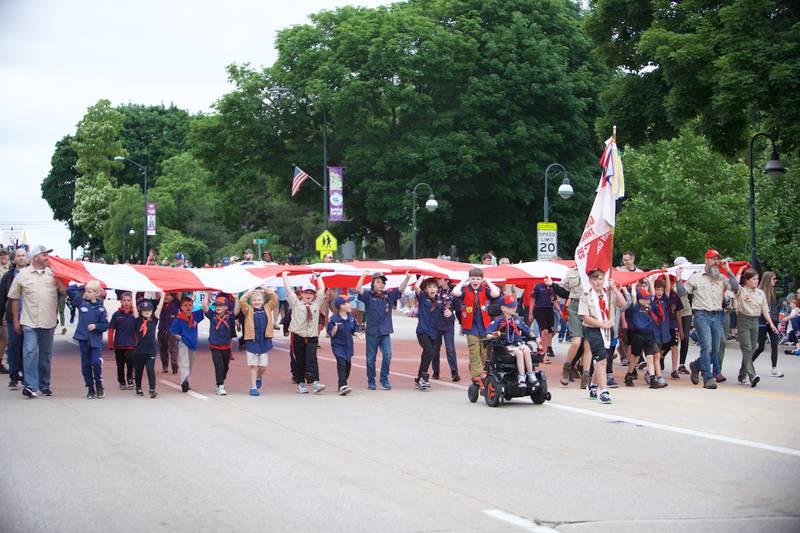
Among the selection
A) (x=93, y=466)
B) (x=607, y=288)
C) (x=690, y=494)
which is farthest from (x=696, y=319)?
(x=93, y=466)

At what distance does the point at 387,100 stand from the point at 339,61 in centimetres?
317

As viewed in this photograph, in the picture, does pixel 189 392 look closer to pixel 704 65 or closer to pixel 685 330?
pixel 685 330

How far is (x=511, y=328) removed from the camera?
1370 cm

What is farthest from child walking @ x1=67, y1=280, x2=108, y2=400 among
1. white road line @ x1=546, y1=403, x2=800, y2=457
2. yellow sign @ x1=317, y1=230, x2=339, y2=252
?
yellow sign @ x1=317, y1=230, x2=339, y2=252

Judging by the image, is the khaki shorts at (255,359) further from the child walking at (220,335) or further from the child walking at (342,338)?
the child walking at (342,338)

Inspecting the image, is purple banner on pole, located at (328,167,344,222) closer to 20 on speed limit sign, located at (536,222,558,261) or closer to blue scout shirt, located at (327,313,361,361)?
20 on speed limit sign, located at (536,222,558,261)

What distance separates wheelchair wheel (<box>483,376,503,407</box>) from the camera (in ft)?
43.6

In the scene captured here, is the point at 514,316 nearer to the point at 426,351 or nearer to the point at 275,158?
the point at 426,351

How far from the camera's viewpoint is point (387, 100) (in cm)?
4222

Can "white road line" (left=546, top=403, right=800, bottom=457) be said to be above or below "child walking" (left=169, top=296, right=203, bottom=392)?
below

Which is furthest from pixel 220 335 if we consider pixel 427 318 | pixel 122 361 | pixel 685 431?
pixel 685 431

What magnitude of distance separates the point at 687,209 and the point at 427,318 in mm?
21803

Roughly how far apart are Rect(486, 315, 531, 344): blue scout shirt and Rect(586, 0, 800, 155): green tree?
31.0ft

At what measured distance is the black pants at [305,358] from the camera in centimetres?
1537
